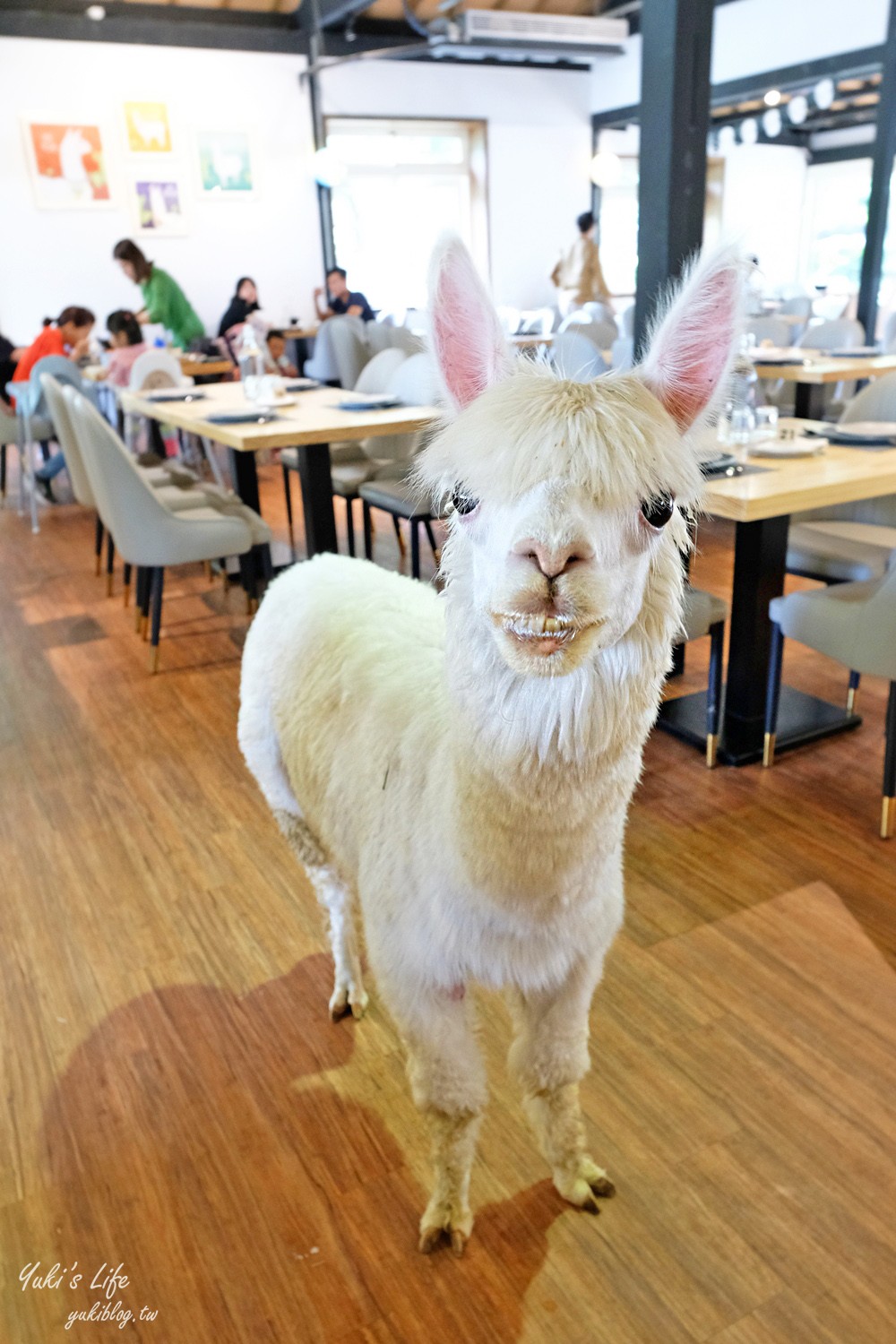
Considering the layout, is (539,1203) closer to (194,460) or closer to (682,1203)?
(682,1203)

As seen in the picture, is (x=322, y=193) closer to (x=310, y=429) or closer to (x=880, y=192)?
(x=880, y=192)

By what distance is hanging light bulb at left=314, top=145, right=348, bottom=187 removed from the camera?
8.79m

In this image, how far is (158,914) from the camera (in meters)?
2.07

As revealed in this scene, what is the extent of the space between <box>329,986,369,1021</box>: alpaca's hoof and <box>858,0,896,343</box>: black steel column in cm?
700

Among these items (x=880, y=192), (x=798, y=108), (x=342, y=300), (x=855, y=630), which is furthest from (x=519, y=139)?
(x=855, y=630)

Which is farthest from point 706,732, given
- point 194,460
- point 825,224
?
point 825,224

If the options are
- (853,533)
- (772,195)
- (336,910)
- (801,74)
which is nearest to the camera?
(336,910)

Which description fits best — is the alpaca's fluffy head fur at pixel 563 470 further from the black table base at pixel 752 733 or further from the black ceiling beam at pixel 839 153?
the black ceiling beam at pixel 839 153

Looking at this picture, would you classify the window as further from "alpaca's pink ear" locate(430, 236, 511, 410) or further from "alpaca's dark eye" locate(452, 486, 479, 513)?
"alpaca's dark eye" locate(452, 486, 479, 513)

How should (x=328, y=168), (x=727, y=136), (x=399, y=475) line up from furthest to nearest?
(x=727, y=136)
(x=328, y=168)
(x=399, y=475)

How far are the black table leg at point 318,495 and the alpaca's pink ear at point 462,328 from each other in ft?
7.99

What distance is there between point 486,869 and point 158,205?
9259 mm

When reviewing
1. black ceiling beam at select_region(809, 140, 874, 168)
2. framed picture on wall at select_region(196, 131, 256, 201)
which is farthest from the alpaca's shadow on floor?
black ceiling beam at select_region(809, 140, 874, 168)

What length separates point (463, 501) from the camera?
0.93 meters
